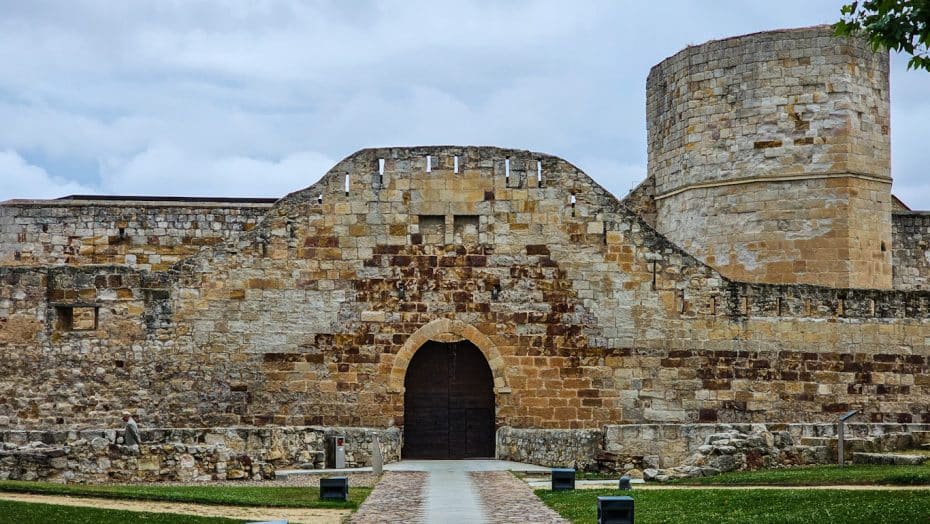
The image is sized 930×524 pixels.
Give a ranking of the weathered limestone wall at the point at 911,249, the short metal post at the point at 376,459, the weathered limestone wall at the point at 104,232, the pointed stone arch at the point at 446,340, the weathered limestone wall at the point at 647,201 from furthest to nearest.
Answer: the weathered limestone wall at the point at 911,249 → the weathered limestone wall at the point at 647,201 → the weathered limestone wall at the point at 104,232 → the pointed stone arch at the point at 446,340 → the short metal post at the point at 376,459

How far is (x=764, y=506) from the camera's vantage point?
17.5m

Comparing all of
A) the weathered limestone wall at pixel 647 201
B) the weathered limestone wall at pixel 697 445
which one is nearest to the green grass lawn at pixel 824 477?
the weathered limestone wall at pixel 697 445

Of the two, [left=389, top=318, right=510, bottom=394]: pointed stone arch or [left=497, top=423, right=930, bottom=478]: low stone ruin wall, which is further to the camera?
[left=389, top=318, right=510, bottom=394]: pointed stone arch

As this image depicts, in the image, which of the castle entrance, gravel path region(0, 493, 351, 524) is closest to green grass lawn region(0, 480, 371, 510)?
gravel path region(0, 493, 351, 524)

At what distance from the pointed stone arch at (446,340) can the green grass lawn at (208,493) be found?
6842mm

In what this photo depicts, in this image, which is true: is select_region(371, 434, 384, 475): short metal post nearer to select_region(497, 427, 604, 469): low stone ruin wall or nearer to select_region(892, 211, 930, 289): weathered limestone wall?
select_region(497, 427, 604, 469): low stone ruin wall

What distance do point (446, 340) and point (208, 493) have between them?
9.41m

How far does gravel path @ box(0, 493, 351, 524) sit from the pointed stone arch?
10.0 m

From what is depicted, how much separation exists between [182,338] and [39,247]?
22.4 feet

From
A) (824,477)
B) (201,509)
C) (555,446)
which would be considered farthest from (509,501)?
(555,446)

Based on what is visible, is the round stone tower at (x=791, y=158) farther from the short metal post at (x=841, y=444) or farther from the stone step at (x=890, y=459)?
the stone step at (x=890, y=459)

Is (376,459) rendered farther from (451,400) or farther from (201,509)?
(201,509)

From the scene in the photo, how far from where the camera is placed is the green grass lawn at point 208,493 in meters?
19.3

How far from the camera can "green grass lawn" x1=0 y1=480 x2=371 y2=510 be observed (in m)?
19.3
